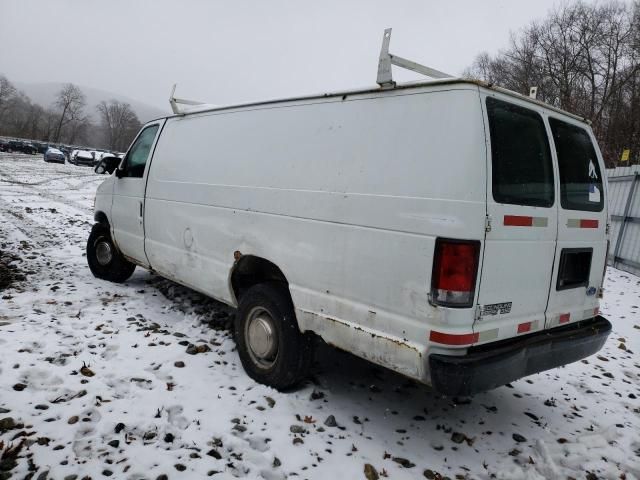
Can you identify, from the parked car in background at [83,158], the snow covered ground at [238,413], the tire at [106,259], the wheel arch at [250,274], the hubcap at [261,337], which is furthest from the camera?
the parked car in background at [83,158]

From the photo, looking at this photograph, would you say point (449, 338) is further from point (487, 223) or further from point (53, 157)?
point (53, 157)

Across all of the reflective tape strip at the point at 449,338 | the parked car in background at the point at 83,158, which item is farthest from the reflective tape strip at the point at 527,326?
the parked car in background at the point at 83,158

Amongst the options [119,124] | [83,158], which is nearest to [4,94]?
[119,124]

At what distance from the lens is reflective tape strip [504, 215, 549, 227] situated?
8.75 ft

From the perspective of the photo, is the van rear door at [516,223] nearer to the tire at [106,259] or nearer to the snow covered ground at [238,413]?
the snow covered ground at [238,413]

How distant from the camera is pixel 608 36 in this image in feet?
101

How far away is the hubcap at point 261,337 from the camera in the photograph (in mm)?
3576

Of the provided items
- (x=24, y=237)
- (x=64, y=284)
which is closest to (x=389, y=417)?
(x=64, y=284)

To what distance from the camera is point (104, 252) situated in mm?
6250

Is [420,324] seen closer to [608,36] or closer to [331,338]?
[331,338]

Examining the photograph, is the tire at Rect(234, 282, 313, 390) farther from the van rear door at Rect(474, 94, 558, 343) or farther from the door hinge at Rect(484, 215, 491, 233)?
the door hinge at Rect(484, 215, 491, 233)

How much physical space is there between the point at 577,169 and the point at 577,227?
17.9 inches

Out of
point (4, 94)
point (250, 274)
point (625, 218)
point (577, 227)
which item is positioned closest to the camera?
point (577, 227)

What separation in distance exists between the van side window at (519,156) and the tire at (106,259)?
5.01m
